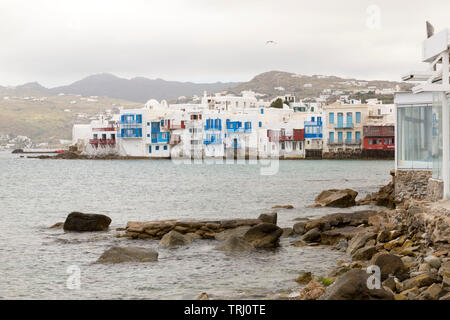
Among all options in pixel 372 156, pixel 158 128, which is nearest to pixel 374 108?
pixel 372 156

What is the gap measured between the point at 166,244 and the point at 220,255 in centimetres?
231

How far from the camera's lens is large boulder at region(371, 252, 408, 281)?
1184 centimetres

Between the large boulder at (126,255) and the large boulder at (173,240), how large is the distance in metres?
2.10

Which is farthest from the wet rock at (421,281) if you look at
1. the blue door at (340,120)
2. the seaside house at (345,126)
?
the blue door at (340,120)

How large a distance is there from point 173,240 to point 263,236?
279 centimetres

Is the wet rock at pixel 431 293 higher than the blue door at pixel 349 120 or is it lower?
lower

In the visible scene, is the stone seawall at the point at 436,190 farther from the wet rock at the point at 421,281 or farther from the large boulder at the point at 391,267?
the wet rock at the point at 421,281

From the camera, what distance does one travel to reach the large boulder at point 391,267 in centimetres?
1184

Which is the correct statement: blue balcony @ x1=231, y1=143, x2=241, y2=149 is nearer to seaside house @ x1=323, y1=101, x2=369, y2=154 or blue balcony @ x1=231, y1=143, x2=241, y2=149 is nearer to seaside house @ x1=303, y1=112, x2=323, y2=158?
seaside house @ x1=303, y1=112, x2=323, y2=158

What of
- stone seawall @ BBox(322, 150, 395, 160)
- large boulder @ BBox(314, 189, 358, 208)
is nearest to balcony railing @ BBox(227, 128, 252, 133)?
stone seawall @ BBox(322, 150, 395, 160)

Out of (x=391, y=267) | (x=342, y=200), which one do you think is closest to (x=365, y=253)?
(x=391, y=267)

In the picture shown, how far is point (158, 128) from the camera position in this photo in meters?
110
